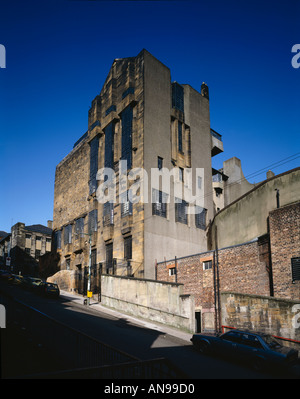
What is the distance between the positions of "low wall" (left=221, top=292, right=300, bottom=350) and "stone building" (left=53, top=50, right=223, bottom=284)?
1280 cm

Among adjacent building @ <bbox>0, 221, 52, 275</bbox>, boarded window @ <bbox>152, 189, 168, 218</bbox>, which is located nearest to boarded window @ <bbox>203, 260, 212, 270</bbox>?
boarded window @ <bbox>152, 189, 168, 218</bbox>

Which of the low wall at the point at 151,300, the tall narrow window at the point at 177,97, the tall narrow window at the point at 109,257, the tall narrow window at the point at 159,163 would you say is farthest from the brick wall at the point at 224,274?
the tall narrow window at the point at 177,97

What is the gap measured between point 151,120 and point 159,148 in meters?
3.00

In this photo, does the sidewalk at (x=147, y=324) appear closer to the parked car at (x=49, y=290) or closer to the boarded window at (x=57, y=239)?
the parked car at (x=49, y=290)

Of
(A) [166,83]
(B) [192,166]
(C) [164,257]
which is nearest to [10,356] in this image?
(C) [164,257]

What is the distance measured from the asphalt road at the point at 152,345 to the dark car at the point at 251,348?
0.36 metres

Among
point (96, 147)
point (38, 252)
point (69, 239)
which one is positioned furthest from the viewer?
point (38, 252)

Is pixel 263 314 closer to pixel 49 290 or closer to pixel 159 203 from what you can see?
pixel 159 203

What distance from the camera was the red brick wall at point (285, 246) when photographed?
62.2 feet

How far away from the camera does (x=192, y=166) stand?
40.1 m

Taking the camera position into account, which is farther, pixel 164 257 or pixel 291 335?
pixel 164 257

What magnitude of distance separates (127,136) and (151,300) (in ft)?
60.5

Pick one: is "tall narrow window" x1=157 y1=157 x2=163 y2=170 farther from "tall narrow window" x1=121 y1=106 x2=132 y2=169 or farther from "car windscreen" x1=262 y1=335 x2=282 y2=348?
"car windscreen" x1=262 y1=335 x2=282 y2=348

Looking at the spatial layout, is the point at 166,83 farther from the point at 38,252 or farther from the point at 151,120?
the point at 38,252
